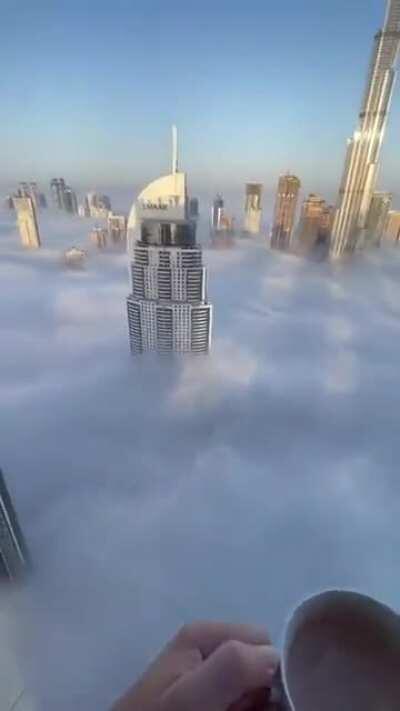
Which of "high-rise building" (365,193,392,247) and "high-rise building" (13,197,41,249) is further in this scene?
"high-rise building" (13,197,41,249)

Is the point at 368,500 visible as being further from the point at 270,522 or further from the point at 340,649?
the point at 340,649

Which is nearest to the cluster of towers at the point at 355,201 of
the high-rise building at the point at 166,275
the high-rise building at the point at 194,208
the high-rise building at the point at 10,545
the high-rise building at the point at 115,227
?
the high-rise building at the point at 194,208

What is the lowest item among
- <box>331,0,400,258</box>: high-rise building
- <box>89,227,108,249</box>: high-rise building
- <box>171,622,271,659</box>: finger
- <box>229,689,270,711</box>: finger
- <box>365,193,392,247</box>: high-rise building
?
<box>171,622,271,659</box>: finger

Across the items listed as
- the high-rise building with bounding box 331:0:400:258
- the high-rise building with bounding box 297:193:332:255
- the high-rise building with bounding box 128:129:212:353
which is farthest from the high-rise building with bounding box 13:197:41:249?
the high-rise building with bounding box 331:0:400:258

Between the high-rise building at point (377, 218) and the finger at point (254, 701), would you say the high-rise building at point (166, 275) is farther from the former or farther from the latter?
the finger at point (254, 701)

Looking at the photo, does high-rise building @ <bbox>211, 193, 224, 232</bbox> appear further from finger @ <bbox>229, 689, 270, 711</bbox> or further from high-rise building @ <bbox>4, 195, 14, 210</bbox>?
finger @ <bbox>229, 689, 270, 711</bbox>

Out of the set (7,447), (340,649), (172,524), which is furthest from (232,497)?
(340,649)
